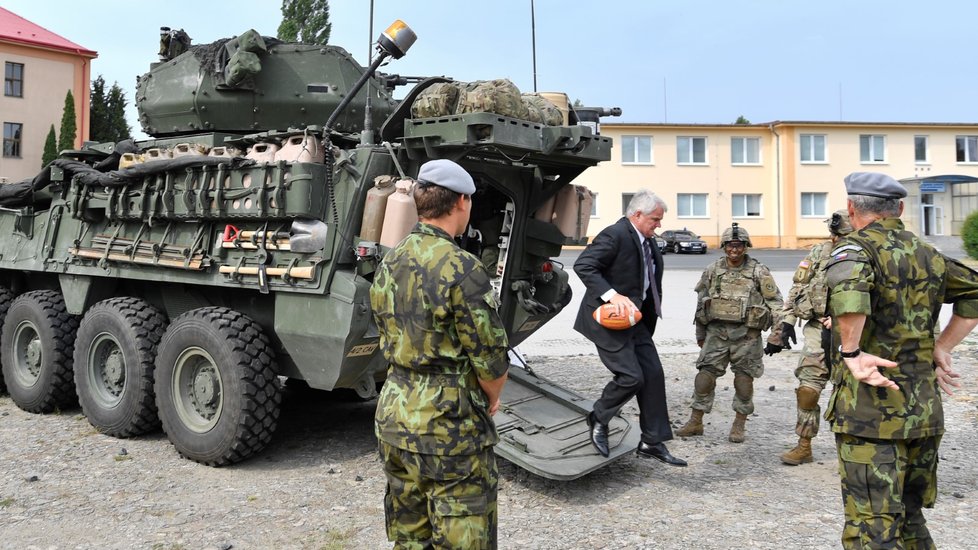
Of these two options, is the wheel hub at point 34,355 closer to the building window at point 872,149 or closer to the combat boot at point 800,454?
the combat boot at point 800,454

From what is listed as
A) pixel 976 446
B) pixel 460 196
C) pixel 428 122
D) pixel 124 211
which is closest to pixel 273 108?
pixel 124 211

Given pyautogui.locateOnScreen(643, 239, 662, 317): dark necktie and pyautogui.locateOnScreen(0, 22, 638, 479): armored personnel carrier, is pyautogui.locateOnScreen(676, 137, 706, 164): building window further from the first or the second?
pyautogui.locateOnScreen(643, 239, 662, 317): dark necktie

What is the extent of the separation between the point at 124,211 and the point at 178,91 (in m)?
1.02

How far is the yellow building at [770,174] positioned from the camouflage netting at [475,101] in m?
32.8

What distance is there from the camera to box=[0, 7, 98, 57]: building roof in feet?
112

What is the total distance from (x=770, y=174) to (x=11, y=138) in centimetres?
3152

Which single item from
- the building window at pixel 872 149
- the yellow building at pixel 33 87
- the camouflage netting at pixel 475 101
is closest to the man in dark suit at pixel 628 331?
the camouflage netting at pixel 475 101

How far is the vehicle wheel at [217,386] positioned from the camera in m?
5.64

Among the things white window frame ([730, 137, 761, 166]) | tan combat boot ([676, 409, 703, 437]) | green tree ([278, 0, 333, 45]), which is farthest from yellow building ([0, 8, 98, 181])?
tan combat boot ([676, 409, 703, 437])

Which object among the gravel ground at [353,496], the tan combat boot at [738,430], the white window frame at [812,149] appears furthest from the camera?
the white window frame at [812,149]

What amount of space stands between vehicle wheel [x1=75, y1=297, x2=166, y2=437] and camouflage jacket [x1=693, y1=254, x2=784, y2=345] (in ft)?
13.3

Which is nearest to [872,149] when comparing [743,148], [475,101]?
[743,148]

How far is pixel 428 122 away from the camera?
A: 530 centimetres

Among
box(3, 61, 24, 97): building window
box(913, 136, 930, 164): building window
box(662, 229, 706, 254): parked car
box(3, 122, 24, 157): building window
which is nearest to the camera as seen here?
box(662, 229, 706, 254): parked car
